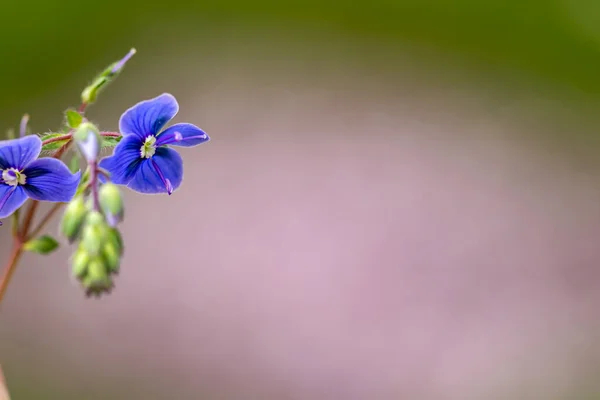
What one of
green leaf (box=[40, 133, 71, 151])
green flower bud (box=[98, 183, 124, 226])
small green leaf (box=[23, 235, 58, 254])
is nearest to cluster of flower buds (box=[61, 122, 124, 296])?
green flower bud (box=[98, 183, 124, 226])

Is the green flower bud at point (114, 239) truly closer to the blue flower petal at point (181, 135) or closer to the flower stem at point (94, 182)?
the flower stem at point (94, 182)

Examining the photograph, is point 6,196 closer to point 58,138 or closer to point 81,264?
point 58,138

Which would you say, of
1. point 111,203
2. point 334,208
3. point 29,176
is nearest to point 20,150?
point 29,176

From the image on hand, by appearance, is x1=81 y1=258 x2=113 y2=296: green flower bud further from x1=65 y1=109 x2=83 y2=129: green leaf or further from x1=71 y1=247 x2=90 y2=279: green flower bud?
x1=65 y1=109 x2=83 y2=129: green leaf

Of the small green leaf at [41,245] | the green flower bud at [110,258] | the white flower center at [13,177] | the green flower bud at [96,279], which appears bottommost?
the green flower bud at [96,279]

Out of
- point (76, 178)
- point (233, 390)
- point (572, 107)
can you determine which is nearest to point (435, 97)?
point (572, 107)

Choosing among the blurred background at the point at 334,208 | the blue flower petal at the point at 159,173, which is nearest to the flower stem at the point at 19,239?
the blue flower petal at the point at 159,173
